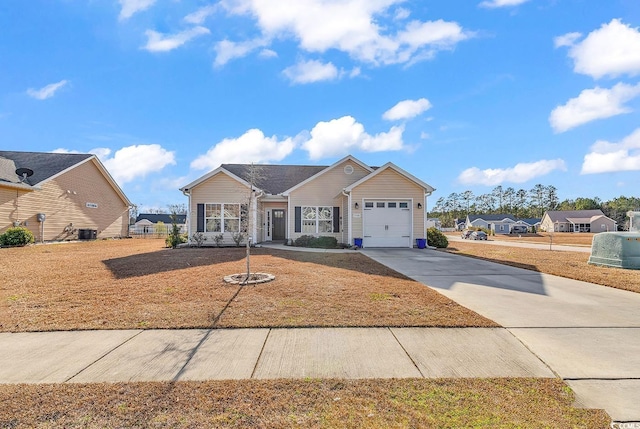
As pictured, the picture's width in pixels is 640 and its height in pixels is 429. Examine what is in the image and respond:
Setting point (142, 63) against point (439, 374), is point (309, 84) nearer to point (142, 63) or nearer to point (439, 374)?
point (142, 63)

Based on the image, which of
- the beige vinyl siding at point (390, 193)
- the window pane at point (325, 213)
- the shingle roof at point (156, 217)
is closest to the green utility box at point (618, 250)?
the beige vinyl siding at point (390, 193)

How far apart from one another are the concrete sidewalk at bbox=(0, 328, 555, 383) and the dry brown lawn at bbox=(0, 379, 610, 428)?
0.66 feet

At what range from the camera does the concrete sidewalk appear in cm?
302

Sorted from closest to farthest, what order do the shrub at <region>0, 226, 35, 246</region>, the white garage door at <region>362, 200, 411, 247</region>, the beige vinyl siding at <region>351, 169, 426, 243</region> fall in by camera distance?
the shrub at <region>0, 226, 35, 246</region> < the beige vinyl siding at <region>351, 169, 426, 243</region> < the white garage door at <region>362, 200, 411, 247</region>

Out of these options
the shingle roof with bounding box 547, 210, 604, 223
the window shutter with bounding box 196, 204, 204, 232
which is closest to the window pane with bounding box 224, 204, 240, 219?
the window shutter with bounding box 196, 204, 204, 232

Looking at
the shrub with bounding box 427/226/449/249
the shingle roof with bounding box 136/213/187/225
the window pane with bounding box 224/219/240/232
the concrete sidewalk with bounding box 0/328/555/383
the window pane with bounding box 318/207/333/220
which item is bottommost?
the concrete sidewalk with bounding box 0/328/555/383

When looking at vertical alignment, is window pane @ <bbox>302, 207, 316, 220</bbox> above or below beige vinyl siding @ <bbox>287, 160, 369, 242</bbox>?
below

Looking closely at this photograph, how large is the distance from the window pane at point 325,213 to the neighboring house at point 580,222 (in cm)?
6408

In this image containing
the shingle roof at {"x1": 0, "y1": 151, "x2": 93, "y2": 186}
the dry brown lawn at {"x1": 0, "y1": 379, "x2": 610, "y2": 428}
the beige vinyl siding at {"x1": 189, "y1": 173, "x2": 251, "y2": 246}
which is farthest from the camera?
the shingle roof at {"x1": 0, "y1": 151, "x2": 93, "y2": 186}

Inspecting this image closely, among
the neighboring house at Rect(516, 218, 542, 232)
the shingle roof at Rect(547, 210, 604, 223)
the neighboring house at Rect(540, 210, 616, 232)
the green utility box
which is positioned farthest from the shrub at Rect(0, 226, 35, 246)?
the shingle roof at Rect(547, 210, 604, 223)

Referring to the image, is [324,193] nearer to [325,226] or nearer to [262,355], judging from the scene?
[325,226]

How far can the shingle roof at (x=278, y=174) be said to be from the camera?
19.8 m

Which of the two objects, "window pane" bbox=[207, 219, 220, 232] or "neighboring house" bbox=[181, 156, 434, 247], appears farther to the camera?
"window pane" bbox=[207, 219, 220, 232]

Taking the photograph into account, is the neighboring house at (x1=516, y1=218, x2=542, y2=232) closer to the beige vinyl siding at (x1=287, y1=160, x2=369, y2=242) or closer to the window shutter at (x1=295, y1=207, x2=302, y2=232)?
the beige vinyl siding at (x1=287, y1=160, x2=369, y2=242)
